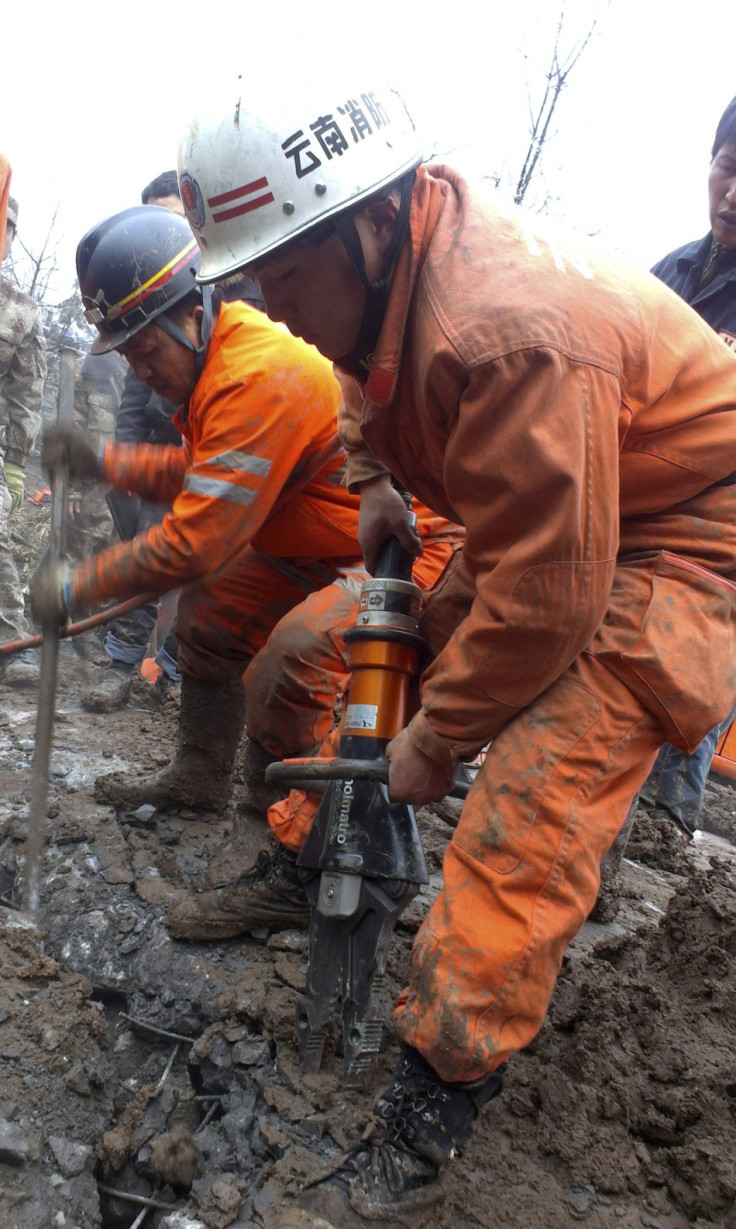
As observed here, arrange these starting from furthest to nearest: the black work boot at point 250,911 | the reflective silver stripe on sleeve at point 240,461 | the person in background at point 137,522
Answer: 1. the person in background at point 137,522
2. the reflective silver stripe on sleeve at point 240,461
3. the black work boot at point 250,911

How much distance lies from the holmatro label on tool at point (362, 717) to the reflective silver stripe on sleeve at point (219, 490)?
3.06 feet

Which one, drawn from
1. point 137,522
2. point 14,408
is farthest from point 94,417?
point 137,522

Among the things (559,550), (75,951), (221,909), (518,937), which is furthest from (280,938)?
(559,550)

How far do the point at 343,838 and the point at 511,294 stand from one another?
1216 mm

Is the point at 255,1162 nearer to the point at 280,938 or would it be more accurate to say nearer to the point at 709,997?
the point at 280,938

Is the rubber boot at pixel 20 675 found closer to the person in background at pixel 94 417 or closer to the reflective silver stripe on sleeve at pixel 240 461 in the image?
the person in background at pixel 94 417

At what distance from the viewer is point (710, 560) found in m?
1.72

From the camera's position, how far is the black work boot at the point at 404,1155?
1554 millimetres

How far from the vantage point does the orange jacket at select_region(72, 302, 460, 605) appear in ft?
8.47

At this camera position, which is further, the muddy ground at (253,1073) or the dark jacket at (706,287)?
the dark jacket at (706,287)

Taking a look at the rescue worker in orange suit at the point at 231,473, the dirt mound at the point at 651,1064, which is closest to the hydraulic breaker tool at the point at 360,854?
the dirt mound at the point at 651,1064

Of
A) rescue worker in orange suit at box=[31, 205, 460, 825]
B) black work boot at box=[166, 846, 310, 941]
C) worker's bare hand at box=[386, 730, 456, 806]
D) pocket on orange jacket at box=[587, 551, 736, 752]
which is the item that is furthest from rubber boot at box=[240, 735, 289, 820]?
pocket on orange jacket at box=[587, 551, 736, 752]

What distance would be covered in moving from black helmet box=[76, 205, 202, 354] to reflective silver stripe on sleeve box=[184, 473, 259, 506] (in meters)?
0.57

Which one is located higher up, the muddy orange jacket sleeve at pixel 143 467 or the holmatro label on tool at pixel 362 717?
the muddy orange jacket sleeve at pixel 143 467
